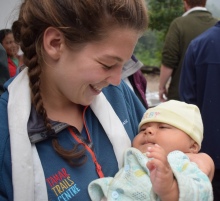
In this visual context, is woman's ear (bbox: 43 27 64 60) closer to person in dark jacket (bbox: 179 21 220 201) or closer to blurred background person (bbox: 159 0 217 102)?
person in dark jacket (bbox: 179 21 220 201)

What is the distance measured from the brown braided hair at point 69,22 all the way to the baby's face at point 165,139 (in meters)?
0.31

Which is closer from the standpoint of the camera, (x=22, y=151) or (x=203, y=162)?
(x=22, y=151)

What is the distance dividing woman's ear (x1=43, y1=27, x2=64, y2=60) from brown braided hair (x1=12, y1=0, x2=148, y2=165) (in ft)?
0.07

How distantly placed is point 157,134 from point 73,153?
45 cm

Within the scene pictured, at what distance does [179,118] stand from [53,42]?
0.67 metres


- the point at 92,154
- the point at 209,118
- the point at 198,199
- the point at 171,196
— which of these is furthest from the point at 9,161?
the point at 209,118

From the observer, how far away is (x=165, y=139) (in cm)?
155

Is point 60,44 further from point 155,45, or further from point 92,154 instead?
point 155,45

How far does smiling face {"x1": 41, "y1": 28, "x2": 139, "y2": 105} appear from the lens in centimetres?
127

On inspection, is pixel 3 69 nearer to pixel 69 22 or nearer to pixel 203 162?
pixel 69 22

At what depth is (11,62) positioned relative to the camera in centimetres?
431

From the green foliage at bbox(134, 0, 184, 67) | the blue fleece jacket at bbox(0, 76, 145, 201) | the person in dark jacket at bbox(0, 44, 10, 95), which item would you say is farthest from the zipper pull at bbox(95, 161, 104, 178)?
the green foliage at bbox(134, 0, 184, 67)

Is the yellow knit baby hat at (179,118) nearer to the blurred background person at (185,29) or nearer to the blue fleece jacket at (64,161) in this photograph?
the blue fleece jacket at (64,161)

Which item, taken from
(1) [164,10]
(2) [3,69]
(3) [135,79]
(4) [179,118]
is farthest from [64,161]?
(1) [164,10]
